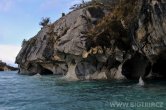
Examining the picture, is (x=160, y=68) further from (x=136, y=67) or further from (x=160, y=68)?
(x=136, y=67)

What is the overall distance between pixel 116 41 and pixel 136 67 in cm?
539

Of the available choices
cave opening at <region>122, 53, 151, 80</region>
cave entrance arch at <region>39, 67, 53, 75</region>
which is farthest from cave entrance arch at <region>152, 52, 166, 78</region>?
cave entrance arch at <region>39, 67, 53, 75</region>

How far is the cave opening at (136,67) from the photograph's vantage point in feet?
163

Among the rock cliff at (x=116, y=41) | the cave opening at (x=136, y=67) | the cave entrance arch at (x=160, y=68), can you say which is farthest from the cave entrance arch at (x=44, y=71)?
the cave entrance arch at (x=160, y=68)

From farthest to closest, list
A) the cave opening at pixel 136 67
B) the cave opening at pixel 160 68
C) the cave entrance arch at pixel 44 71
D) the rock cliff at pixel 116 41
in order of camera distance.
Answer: the cave entrance arch at pixel 44 71 < the cave opening at pixel 160 68 < the cave opening at pixel 136 67 < the rock cliff at pixel 116 41

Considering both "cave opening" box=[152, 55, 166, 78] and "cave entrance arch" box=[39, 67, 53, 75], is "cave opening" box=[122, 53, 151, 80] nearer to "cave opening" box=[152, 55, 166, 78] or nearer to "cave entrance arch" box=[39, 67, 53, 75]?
"cave opening" box=[152, 55, 166, 78]

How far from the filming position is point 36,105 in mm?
27719

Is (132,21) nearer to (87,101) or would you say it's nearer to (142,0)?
(142,0)

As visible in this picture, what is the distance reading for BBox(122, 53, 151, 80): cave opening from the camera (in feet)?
163

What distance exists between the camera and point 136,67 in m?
51.9

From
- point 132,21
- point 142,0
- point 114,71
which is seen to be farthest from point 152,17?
point 114,71

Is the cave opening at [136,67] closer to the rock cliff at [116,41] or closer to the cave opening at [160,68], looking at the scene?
the rock cliff at [116,41]

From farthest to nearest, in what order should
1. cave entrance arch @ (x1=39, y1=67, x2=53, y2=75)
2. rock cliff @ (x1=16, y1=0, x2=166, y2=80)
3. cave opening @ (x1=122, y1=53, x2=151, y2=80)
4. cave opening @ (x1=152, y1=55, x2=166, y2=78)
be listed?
cave entrance arch @ (x1=39, y1=67, x2=53, y2=75) < cave opening @ (x1=152, y1=55, x2=166, y2=78) < cave opening @ (x1=122, y1=53, x2=151, y2=80) < rock cliff @ (x1=16, y1=0, x2=166, y2=80)

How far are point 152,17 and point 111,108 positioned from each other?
1673 cm
